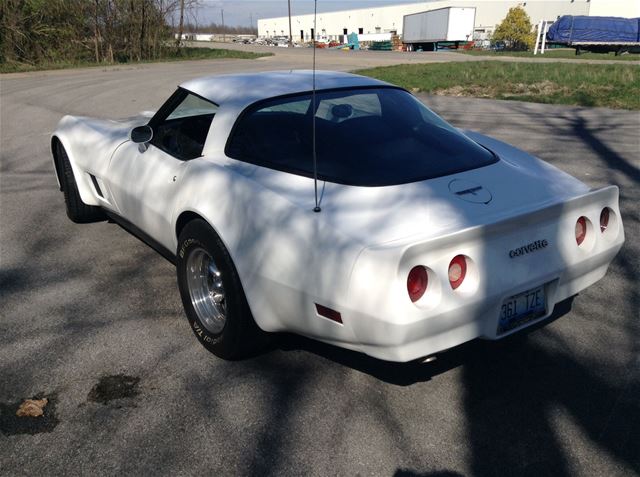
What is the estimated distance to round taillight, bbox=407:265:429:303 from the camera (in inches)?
90.0

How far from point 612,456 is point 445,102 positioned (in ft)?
37.8

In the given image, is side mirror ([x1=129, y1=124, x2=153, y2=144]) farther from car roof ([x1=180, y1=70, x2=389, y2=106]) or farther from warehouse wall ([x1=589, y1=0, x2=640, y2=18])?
warehouse wall ([x1=589, y1=0, x2=640, y2=18])

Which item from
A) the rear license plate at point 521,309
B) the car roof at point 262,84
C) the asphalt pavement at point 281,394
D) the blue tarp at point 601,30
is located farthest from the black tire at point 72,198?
the blue tarp at point 601,30

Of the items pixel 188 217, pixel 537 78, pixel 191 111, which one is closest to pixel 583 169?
pixel 191 111

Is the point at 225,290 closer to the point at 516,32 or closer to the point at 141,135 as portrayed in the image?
the point at 141,135

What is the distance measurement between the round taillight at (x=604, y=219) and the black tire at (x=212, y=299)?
1.84 m

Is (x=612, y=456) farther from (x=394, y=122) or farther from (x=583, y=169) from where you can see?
(x=583, y=169)

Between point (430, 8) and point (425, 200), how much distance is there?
93.7m

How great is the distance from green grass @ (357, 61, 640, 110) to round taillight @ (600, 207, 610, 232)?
10.3 meters

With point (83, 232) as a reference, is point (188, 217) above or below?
above

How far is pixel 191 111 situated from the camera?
417 cm

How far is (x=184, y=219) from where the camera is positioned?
320cm

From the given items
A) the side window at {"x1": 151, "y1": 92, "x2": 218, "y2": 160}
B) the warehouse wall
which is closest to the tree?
the warehouse wall

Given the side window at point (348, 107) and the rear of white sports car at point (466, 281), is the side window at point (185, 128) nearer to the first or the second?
the side window at point (348, 107)
